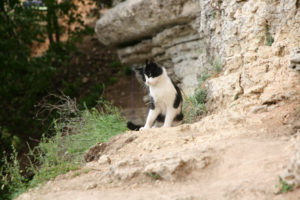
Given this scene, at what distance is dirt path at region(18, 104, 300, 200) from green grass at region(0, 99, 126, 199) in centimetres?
61

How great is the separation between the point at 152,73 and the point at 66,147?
180 centimetres

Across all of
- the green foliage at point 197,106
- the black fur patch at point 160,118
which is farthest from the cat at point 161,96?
the green foliage at point 197,106

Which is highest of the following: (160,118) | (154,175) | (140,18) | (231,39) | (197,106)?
(140,18)

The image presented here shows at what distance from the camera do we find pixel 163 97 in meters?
5.56

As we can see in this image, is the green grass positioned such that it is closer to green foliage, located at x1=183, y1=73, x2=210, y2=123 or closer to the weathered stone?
green foliage, located at x1=183, y1=73, x2=210, y2=123

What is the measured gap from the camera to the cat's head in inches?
219

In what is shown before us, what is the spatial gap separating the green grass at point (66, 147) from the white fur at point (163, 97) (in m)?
0.75

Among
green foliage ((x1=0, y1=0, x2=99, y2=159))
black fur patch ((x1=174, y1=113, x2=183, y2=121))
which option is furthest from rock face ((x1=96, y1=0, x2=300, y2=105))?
green foliage ((x1=0, y1=0, x2=99, y2=159))

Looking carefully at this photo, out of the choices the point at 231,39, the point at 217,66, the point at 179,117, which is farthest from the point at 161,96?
the point at 231,39

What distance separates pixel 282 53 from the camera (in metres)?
4.61

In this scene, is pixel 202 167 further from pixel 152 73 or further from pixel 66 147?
pixel 66 147

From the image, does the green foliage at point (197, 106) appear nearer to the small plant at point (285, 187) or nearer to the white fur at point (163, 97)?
the white fur at point (163, 97)

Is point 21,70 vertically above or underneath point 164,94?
above

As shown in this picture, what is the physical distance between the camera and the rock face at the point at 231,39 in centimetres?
452
